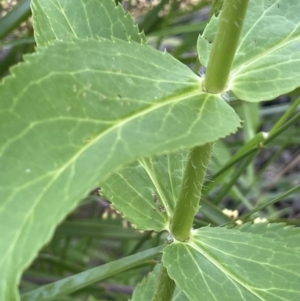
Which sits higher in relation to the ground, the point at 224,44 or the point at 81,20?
the point at 81,20

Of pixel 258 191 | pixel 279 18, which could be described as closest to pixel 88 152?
pixel 279 18

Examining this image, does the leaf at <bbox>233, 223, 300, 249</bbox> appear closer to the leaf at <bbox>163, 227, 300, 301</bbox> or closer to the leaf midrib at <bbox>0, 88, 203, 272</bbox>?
the leaf at <bbox>163, 227, 300, 301</bbox>

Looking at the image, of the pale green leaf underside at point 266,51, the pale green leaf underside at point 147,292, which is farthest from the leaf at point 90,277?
the pale green leaf underside at point 266,51

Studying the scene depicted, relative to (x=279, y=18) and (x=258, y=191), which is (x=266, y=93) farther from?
(x=258, y=191)

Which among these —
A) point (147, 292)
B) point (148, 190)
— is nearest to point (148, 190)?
point (148, 190)

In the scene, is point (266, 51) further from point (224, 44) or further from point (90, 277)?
point (90, 277)

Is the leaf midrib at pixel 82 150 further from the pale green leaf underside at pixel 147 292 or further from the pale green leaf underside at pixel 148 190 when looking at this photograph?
the pale green leaf underside at pixel 147 292

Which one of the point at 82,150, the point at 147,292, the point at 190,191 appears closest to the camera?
the point at 82,150

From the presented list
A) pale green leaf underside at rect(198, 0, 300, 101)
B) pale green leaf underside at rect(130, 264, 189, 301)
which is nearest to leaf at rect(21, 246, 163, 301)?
pale green leaf underside at rect(130, 264, 189, 301)
